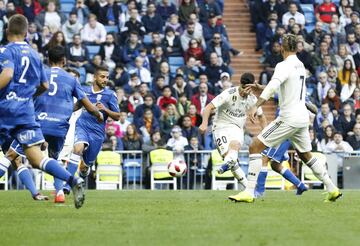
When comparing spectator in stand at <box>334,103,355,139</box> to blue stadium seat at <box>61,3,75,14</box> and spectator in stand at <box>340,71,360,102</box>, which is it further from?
blue stadium seat at <box>61,3,75,14</box>

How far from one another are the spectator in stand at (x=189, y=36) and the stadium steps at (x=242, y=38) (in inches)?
61.5

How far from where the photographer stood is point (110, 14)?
32844mm

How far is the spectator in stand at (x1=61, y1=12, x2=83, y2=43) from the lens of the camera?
104 ft

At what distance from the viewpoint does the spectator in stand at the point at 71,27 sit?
3178 centimetres

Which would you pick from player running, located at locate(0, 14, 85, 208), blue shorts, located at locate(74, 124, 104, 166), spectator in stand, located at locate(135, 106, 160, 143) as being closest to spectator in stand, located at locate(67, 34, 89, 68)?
spectator in stand, located at locate(135, 106, 160, 143)

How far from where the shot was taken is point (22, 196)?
70.5ft

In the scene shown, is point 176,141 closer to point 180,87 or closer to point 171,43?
point 180,87

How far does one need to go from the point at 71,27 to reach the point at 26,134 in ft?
53.9

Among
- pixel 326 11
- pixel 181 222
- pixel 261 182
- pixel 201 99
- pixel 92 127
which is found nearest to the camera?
pixel 181 222

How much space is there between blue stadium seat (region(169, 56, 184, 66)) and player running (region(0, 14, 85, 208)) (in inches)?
669

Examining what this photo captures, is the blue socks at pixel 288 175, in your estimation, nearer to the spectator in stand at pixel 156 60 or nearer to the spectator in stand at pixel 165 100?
the spectator in stand at pixel 165 100

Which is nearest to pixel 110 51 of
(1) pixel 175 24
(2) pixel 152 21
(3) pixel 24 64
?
(2) pixel 152 21

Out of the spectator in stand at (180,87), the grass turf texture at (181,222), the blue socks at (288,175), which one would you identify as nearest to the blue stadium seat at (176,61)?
the spectator in stand at (180,87)

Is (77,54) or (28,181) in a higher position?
(77,54)
